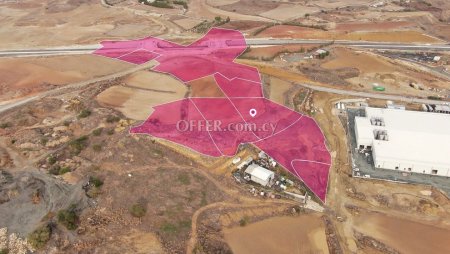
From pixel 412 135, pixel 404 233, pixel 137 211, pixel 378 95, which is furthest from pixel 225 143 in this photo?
pixel 378 95

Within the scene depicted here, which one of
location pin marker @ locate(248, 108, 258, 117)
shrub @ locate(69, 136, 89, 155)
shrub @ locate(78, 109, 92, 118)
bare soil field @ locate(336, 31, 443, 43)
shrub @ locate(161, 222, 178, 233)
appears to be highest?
bare soil field @ locate(336, 31, 443, 43)

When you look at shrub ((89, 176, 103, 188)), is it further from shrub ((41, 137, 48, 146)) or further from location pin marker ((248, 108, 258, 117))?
location pin marker ((248, 108, 258, 117))

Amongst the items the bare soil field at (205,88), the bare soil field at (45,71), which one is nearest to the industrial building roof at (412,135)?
the bare soil field at (205,88)

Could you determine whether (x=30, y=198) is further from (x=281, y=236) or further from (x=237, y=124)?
(x=237, y=124)

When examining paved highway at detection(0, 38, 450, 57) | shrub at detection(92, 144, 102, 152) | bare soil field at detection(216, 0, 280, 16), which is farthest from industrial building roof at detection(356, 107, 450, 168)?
bare soil field at detection(216, 0, 280, 16)

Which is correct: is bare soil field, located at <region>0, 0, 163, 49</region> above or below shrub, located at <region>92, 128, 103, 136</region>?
above

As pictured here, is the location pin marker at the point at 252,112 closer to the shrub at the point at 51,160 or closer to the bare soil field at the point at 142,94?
the bare soil field at the point at 142,94

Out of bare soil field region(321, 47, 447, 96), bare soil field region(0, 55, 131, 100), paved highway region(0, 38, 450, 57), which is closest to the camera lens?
bare soil field region(0, 55, 131, 100)
